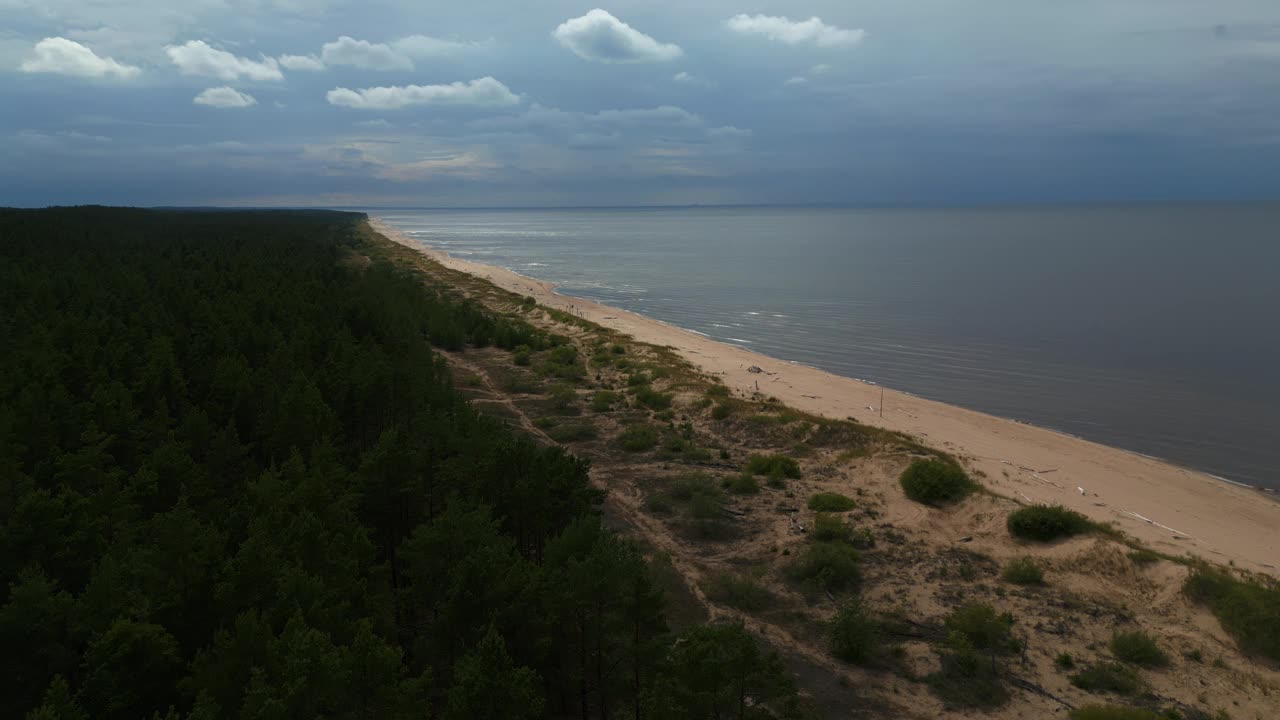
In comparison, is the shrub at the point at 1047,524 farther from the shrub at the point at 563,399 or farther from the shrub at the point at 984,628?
the shrub at the point at 563,399

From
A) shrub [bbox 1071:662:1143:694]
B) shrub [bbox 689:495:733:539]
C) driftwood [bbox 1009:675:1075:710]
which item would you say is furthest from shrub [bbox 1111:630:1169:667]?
shrub [bbox 689:495:733:539]

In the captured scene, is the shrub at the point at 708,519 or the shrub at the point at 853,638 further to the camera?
the shrub at the point at 708,519

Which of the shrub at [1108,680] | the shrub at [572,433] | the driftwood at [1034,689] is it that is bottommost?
the driftwood at [1034,689]

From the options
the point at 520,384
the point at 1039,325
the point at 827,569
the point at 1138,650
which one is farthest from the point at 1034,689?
the point at 1039,325

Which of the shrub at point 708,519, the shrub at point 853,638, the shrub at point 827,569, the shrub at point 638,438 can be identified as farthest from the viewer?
the shrub at point 638,438

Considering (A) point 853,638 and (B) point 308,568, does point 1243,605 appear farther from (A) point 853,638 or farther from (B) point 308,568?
(B) point 308,568

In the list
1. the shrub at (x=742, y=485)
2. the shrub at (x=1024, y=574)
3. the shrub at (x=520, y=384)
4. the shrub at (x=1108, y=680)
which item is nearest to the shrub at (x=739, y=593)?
the shrub at (x=742, y=485)

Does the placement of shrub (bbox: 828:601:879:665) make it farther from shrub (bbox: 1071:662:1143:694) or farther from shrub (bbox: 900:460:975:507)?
shrub (bbox: 900:460:975:507)
